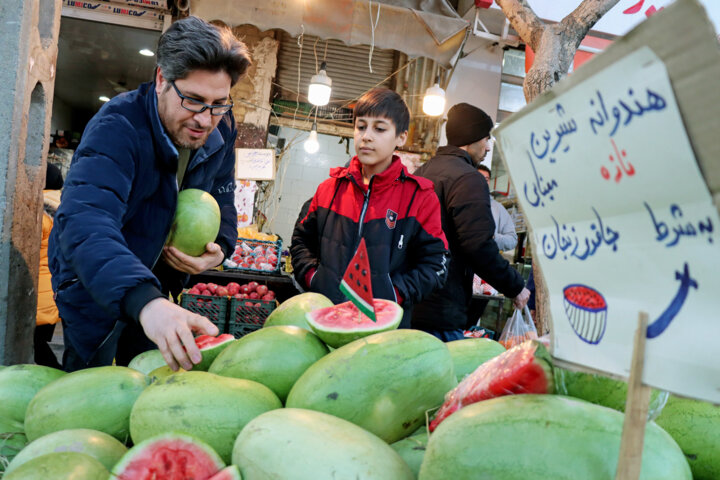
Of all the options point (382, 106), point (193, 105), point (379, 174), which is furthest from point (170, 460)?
point (382, 106)

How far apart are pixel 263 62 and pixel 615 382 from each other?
744 centimetres

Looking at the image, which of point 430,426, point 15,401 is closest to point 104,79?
point 15,401

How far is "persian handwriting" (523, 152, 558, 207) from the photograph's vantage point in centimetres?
78

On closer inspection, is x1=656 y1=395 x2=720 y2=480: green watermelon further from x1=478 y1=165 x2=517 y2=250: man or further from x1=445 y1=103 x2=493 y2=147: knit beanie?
x1=478 y1=165 x2=517 y2=250: man

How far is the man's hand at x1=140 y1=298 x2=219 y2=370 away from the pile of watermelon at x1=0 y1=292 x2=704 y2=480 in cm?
7

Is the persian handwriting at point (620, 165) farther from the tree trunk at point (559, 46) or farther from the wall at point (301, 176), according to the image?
the wall at point (301, 176)

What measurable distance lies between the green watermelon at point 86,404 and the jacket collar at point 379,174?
178cm

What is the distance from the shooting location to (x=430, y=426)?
Result: 105 cm

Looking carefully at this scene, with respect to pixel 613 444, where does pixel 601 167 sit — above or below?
above

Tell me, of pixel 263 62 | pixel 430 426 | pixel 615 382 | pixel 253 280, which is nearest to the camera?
pixel 615 382

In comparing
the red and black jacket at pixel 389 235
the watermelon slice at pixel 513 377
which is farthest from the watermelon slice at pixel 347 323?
the red and black jacket at pixel 389 235

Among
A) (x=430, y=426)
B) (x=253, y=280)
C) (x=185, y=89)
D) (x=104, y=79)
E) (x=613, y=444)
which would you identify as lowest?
(x=253, y=280)

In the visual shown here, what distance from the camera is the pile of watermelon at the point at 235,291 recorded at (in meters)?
4.97

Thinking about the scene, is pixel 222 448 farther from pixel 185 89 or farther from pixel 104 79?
pixel 104 79
